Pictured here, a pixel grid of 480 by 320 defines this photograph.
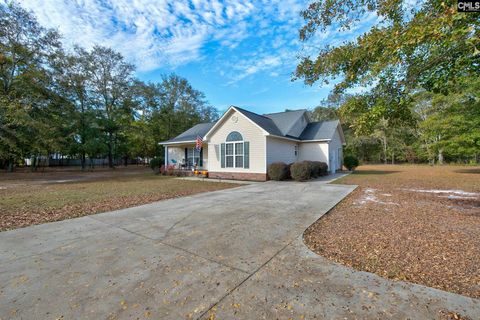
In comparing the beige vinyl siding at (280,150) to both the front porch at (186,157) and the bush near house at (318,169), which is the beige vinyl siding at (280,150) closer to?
the bush near house at (318,169)

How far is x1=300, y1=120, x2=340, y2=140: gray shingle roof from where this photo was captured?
17.9 m

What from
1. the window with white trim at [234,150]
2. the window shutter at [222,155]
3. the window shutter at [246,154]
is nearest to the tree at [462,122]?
the window shutter at [246,154]

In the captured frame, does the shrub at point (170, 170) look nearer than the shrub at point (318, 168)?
No

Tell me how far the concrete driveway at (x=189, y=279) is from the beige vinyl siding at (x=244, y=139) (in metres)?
9.83

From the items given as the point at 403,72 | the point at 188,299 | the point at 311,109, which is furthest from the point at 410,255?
the point at 311,109

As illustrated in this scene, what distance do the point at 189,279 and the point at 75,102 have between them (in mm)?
30940

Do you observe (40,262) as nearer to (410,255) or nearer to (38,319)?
(38,319)

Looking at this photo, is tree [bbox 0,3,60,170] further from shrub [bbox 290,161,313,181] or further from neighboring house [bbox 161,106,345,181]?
shrub [bbox 290,161,313,181]

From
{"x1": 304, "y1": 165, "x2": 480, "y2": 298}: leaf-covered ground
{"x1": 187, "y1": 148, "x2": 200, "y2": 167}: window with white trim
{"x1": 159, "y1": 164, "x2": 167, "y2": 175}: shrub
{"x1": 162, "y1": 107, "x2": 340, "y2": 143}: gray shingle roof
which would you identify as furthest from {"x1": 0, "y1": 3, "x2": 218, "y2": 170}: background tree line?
{"x1": 304, "y1": 165, "x2": 480, "y2": 298}: leaf-covered ground

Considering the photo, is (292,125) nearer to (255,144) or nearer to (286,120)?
(286,120)

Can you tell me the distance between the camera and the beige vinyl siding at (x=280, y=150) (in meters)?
14.8

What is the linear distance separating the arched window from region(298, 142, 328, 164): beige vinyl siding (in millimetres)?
5972

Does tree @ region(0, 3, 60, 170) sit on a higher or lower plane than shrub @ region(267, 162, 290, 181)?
higher

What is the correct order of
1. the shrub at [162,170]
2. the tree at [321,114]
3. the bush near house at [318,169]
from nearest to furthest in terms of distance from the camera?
the bush near house at [318,169], the shrub at [162,170], the tree at [321,114]
